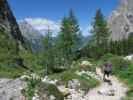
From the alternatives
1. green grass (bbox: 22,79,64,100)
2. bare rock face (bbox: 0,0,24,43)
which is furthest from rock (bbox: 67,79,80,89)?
bare rock face (bbox: 0,0,24,43)

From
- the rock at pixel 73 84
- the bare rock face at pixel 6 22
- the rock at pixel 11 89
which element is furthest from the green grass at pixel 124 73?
the bare rock face at pixel 6 22

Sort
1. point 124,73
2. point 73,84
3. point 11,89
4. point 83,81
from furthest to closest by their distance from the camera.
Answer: point 124,73, point 83,81, point 73,84, point 11,89

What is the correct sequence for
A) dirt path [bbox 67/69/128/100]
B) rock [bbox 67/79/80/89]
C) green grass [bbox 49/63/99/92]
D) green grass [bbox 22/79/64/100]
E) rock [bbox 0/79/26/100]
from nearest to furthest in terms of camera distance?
1. rock [bbox 0/79/26/100]
2. green grass [bbox 22/79/64/100]
3. dirt path [bbox 67/69/128/100]
4. rock [bbox 67/79/80/89]
5. green grass [bbox 49/63/99/92]

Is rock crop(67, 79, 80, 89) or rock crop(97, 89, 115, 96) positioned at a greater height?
rock crop(67, 79, 80, 89)

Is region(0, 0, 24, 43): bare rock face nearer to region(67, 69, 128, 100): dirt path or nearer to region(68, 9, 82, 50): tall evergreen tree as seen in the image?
region(68, 9, 82, 50): tall evergreen tree

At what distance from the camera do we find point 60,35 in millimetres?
65250

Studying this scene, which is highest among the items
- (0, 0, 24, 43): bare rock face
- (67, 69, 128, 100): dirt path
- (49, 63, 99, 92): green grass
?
(0, 0, 24, 43): bare rock face

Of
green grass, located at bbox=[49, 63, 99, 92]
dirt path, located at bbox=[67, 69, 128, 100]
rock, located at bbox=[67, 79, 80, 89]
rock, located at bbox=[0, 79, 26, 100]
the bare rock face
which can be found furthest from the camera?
the bare rock face

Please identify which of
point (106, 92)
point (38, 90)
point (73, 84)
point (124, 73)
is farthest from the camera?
point (124, 73)

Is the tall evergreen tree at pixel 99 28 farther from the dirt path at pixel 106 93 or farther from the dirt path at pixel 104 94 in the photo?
the dirt path at pixel 104 94

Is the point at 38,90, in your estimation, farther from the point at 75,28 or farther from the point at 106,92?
the point at 75,28

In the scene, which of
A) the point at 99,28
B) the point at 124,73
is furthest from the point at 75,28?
the point at 124,73

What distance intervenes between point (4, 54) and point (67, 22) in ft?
114

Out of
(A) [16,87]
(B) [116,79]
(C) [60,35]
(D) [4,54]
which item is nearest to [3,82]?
(A) [16,87]
